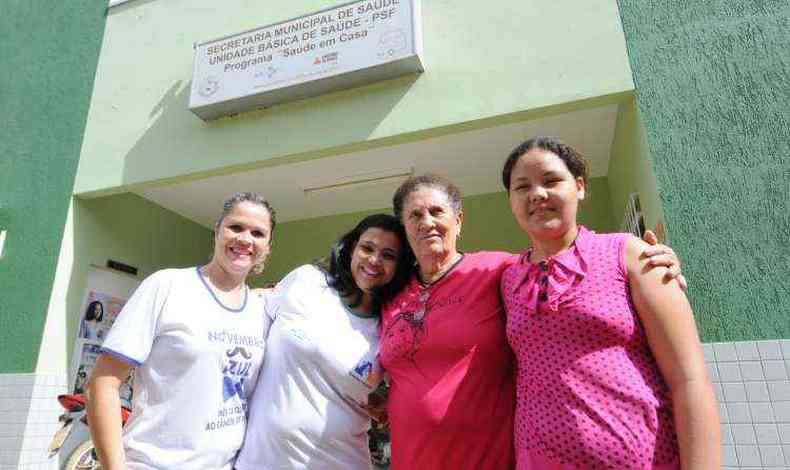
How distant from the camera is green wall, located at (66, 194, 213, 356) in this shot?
4.24m

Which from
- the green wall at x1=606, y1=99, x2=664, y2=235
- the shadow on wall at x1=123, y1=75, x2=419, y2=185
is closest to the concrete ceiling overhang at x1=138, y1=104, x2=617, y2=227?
the green wall at x1=606, y1=99, x2=664, y2=235

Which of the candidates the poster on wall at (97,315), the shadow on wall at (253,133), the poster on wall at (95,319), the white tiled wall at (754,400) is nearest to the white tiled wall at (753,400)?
the white tiled wall at (754,400)

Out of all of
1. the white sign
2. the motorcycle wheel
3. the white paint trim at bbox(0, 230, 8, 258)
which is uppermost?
the white sign

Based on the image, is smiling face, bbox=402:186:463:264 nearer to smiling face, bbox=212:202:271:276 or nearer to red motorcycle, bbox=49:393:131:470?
smiling face, bbox=212:202:271:276

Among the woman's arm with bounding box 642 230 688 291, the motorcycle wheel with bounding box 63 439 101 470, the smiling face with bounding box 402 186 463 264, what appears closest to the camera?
the woman's arm with bounding box 642 230 688 291

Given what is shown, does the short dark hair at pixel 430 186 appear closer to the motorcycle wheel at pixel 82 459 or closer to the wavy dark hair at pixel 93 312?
the motorcycle wheel at pixel 82 459

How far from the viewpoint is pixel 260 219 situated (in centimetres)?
178

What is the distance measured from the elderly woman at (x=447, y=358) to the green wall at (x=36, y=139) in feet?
12.2

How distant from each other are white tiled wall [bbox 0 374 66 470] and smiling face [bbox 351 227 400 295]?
3414mm

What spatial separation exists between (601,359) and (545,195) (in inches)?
17.3

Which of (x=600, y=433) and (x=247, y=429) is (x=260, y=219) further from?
(x=600, y=433)

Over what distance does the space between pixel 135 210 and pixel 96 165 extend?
0.76 meters

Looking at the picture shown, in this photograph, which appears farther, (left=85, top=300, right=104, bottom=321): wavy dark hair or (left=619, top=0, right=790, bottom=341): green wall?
(left=85, top=300, right=104, bottom=321): wavy dark hair

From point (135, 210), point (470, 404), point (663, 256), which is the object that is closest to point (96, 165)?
point (135, 210)
